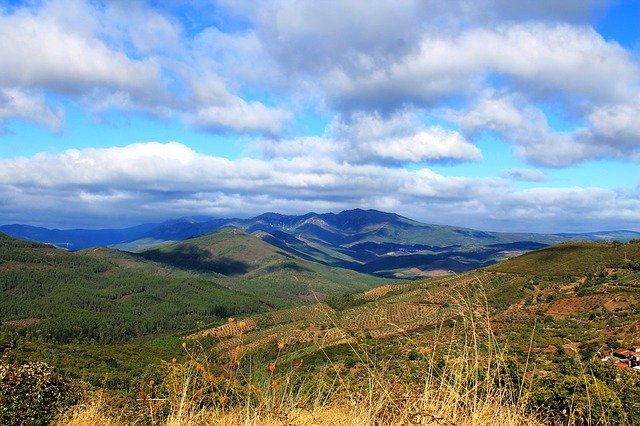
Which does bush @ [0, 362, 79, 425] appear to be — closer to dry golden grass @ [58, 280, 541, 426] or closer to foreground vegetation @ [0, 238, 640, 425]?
foreground vegetation @ [0, 238, 640, 425]

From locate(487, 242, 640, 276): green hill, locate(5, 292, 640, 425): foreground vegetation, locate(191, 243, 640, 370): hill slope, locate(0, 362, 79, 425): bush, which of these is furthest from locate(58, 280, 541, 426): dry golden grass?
locate(487, 242, 640, 276): green hill

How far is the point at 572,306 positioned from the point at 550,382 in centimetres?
5210

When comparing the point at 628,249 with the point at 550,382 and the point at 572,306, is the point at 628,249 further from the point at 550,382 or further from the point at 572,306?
the point at 550,382

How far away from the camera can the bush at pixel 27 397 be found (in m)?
7.09

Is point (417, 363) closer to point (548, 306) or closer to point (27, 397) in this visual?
point (27, 397)

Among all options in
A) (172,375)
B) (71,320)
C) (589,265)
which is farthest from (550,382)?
(71,320)

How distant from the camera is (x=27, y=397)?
25.0ft

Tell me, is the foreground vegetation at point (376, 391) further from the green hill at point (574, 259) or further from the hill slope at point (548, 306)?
the green hill at point (574, 259)

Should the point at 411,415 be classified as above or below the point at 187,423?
above

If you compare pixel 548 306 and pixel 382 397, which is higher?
pixel 382 397

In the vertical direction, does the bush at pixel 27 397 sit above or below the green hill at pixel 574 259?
above

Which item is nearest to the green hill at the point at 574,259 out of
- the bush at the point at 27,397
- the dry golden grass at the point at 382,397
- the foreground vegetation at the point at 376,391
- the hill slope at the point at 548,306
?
the hill slope at the point at 548,306

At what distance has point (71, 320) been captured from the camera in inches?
7534

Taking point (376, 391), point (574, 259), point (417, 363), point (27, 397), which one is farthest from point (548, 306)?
point (376, 391)
